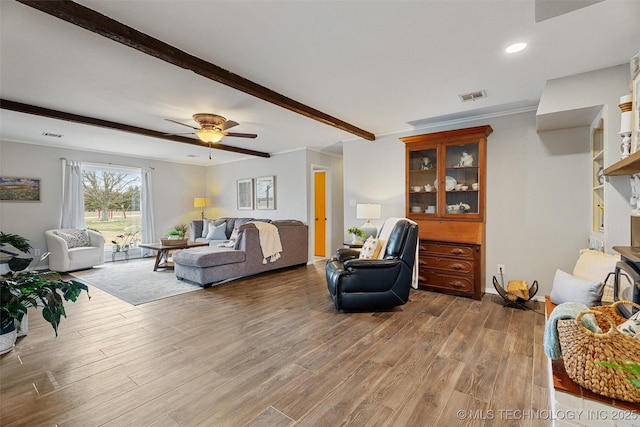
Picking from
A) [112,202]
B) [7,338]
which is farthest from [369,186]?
[112,202]

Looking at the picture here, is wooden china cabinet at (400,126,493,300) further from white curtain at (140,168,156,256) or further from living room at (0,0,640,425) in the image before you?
white curtain at (140,168,156,256)

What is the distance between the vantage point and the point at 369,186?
4.92m

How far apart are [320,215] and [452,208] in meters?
3.58

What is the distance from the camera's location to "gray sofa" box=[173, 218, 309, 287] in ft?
13.5

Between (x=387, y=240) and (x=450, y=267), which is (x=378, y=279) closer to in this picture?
(x=387, y=240)

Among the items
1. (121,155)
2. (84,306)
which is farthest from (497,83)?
(121,155)

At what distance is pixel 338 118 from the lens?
3.99 meters

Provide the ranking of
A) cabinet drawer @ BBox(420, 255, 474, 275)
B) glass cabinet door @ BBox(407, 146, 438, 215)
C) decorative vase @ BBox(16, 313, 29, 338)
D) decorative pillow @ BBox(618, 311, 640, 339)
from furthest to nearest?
glass cabinet door @ BBox(407, 146, 438, 215) → cabinet drawer @ BBox(420, 255, 474, 275) → decorative vase @ BBox(16, 313, 29, 338) → decorative pillow @ BBox(618, 311, 640, 339)

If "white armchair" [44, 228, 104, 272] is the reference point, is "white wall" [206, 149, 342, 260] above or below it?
above

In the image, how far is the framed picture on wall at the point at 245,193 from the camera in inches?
269

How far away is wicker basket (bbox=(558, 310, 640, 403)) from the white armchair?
6.71 metres

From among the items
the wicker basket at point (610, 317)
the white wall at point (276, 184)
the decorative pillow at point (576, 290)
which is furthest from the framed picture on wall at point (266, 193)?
the wicker basket at point (610, 317)

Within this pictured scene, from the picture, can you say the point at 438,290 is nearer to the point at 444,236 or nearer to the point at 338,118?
the point at 444,236

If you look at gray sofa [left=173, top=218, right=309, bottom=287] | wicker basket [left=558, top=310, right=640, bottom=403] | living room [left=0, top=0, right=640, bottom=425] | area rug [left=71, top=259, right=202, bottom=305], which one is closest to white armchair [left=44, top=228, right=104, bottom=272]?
area rug [left=71, top=259, right=202, bottom=305]
